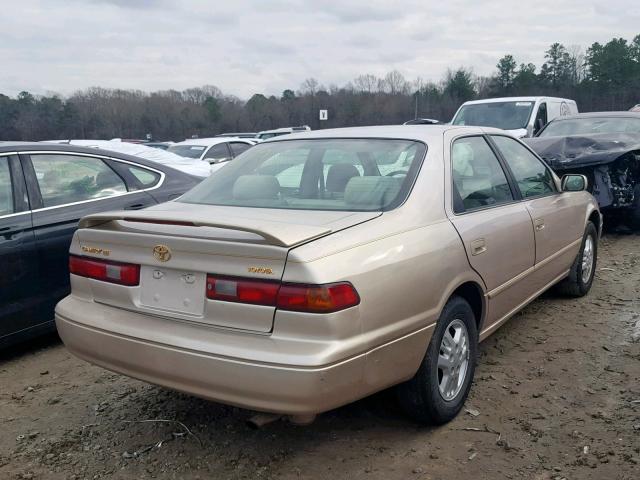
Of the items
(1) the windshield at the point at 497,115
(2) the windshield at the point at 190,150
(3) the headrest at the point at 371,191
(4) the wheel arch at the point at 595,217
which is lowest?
(4) the wheel arch at the point at 595,217

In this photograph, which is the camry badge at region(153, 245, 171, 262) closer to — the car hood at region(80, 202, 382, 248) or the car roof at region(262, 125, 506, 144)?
the car hood at region(80, 202, 382, 248)

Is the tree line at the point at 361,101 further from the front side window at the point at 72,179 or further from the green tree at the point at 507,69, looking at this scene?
the front side window at the point at 72,179

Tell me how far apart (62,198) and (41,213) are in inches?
9.9

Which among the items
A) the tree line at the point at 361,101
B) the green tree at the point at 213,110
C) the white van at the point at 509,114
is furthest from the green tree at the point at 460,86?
the white van at the point at 509,114

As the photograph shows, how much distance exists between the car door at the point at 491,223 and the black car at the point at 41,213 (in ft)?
8.77

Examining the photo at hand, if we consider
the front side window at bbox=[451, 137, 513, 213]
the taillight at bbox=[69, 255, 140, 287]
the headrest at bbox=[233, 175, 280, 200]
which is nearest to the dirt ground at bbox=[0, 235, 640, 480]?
the taillight at bbox=[69, 255, 140, 287]

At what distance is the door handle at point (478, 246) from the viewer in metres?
3.21

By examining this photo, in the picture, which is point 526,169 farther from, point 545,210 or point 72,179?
point 72,179

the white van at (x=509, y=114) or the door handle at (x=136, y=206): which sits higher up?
the white van at (x=509, y=114)

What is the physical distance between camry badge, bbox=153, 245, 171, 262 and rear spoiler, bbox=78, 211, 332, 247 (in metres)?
0.12

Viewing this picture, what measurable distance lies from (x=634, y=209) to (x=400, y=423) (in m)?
5.65

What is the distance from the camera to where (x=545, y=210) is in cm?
425

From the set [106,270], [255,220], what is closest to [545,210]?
[255,220]

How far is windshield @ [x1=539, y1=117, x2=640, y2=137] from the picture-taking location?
8836mm
